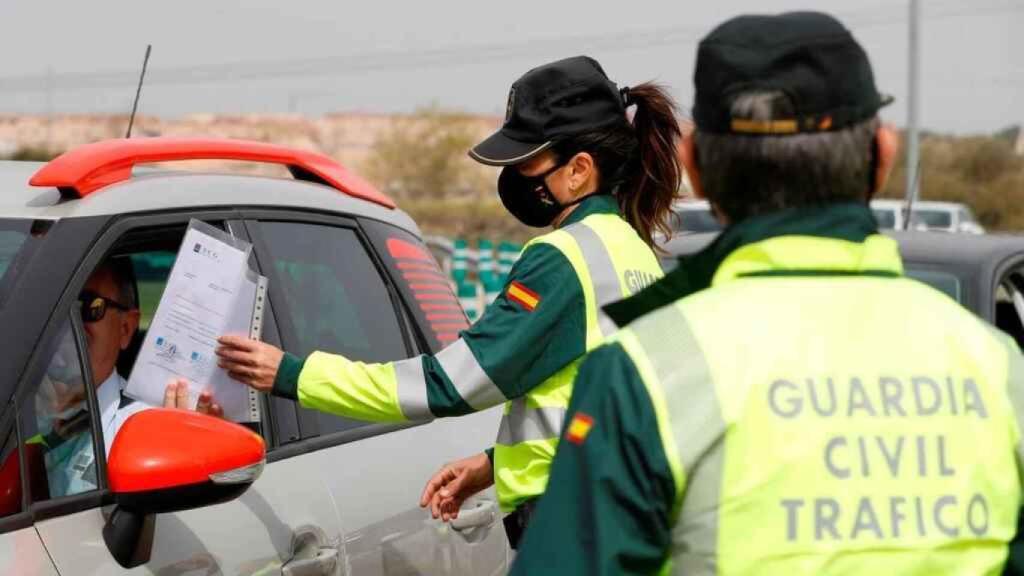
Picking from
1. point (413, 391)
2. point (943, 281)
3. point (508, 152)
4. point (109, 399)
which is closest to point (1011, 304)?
point (943, 281)

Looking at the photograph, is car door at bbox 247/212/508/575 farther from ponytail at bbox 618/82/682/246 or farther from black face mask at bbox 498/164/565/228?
ponytail at bbox 618/82/682/246

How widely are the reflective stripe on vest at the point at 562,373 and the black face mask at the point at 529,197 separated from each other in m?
0.15

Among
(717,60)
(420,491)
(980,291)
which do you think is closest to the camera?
(717,60)

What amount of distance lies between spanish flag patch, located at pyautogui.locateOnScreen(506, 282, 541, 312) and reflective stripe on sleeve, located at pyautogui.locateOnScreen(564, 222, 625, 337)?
5.8 inches

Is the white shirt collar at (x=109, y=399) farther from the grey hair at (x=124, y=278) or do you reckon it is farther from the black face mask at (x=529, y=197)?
the black face mask at (x=529, y=197)

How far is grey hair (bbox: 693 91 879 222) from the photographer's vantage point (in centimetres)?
186

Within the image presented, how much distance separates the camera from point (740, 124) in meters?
1.88

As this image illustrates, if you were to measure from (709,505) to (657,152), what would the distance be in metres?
1.97

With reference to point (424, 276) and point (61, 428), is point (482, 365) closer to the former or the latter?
point (61, 428)

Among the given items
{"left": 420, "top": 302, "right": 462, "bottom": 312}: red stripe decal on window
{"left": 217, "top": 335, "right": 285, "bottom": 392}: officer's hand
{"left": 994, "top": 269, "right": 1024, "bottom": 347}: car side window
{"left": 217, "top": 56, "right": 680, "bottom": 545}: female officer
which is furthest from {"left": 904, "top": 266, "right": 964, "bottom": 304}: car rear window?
{"left": 217, "top": 335, "right": 285, "bottom": 392}: officer's hand

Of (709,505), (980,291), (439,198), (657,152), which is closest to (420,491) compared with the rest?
(657,152)

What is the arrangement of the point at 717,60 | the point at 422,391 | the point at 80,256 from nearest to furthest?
the point at 717,60, the point at 80,256, the point at 422,391

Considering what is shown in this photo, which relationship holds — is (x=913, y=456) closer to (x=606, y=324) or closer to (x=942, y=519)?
(x=942, y=519)

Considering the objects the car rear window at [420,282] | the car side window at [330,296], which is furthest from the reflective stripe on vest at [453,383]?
the car rear window at [420,282]
